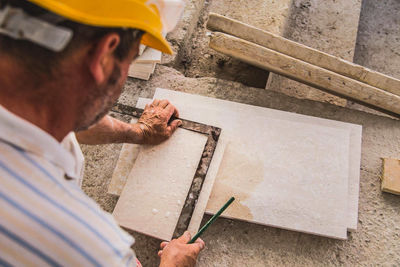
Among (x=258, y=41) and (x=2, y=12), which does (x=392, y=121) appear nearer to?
(x=258, y=41)

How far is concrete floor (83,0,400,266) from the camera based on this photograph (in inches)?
75.4

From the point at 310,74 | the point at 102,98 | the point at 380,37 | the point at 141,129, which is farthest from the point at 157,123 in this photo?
the point at 380,37

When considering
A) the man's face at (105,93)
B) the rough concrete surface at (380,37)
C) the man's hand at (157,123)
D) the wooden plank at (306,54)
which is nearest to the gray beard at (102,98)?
the man's face at (105,93)

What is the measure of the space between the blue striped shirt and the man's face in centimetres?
16

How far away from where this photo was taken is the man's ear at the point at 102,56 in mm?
1050

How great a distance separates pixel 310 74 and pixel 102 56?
5.28ft

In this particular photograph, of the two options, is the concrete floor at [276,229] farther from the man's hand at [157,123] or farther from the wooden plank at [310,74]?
the man's hand at [157,123]

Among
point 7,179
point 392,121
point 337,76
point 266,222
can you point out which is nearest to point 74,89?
point 7,179

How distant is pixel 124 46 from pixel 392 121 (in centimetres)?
200

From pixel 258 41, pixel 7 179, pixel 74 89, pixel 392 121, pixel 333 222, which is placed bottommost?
pixel 7 179

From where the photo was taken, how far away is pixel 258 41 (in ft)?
7.86

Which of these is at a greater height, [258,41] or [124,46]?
[258,41]

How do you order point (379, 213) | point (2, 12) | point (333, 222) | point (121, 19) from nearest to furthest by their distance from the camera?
point (2, 12), point (121, 19), point (333, 222), point (379, 213)

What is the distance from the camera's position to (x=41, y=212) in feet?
3.27
